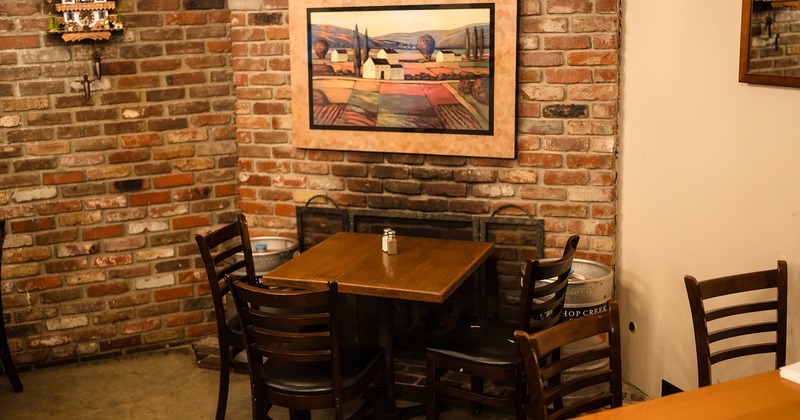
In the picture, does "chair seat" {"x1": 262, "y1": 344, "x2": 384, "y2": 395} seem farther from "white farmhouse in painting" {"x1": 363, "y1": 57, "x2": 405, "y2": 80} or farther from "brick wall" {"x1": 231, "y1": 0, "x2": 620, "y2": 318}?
"white farmhouse in painting" {"x1": 363, "y1": 57, "x2": 405, "y2": 80}

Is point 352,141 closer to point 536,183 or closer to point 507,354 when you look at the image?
point 536,183

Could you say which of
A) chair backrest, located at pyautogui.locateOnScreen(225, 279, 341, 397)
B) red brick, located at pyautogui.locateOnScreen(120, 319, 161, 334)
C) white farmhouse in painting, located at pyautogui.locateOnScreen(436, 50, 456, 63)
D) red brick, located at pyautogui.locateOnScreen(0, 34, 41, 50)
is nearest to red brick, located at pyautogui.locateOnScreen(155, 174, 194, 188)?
red brick, located at pyautogui.locateOnScreen(120, 319, 161, 334)

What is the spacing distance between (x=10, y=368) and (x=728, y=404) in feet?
11.2

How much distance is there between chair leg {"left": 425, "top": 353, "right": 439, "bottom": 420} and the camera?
3418 millimetres

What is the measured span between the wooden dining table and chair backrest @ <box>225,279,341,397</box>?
32 cm

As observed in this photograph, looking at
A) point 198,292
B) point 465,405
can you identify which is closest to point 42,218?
point 198,292

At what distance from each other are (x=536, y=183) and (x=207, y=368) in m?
1.94

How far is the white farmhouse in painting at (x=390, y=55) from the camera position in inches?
167

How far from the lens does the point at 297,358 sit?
10.1 feet

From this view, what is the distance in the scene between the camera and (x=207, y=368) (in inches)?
175

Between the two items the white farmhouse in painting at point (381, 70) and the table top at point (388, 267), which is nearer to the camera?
the table top at point (388, 267)

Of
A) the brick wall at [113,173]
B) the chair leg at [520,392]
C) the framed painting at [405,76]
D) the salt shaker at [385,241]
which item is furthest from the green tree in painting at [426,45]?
the chair leg at [520,392]

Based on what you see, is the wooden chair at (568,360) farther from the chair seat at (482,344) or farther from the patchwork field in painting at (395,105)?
the patchwork field in painting at (395,105)

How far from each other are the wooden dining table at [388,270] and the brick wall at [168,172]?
17.1 inches
